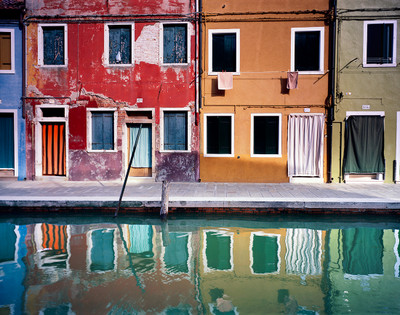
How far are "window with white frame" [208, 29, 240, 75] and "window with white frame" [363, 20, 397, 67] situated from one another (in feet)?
15.0

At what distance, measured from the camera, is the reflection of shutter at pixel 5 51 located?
45.3 ft

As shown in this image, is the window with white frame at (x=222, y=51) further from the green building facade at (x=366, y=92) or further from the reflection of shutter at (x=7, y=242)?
the reflection of shutter at (x=7, y=242)

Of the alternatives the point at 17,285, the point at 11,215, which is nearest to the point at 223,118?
the point at 11,215

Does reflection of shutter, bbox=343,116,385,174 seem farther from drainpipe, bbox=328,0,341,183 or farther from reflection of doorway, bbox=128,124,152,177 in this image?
reflection of doorway, bbox=128,124,152,177

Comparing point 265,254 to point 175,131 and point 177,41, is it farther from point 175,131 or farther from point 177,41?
point 177,41

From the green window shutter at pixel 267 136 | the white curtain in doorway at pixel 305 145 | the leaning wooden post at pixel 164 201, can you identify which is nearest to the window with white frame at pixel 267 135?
the green window shutter at pixel 267 136

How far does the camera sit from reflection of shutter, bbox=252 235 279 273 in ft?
19.8

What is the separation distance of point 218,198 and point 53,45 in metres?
9.24

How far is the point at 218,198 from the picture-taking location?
9359 mm

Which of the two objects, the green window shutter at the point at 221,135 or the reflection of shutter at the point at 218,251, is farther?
the green window shutter at the point at 221,135

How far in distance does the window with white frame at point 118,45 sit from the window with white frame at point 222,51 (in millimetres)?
3003

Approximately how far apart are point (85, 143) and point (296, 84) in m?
8.06

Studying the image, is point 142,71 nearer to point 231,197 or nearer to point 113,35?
point 113,35

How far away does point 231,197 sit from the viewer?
959 cm
